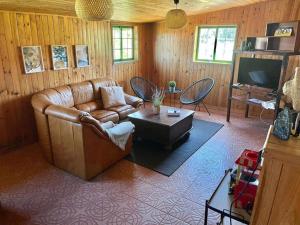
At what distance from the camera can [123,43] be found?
232 inches

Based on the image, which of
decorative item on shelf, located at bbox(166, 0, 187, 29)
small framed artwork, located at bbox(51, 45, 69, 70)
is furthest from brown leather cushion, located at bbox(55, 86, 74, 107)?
decorative item on shelf, located at bbox(166, 0, 187, 29)

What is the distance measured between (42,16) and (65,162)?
2.46 metres

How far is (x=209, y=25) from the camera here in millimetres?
5547

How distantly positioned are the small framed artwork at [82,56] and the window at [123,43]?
98cm

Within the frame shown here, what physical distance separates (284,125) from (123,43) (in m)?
5.13

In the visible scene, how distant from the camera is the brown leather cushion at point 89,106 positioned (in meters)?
4.28

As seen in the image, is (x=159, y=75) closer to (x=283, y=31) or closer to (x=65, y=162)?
(x=283, y=31)

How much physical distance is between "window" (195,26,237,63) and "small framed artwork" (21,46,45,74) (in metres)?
3.76

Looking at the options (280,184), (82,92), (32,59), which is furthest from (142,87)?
(280,184)

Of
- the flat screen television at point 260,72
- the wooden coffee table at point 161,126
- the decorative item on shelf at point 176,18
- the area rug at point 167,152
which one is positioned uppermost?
the decorative item on shelf at point 176,18

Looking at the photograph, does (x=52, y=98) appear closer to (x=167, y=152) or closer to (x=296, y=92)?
(x=167, y=152)

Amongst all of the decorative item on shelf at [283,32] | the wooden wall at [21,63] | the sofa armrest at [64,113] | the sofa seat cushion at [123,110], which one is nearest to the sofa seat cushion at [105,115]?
the sofa seat cushion at [123,110]

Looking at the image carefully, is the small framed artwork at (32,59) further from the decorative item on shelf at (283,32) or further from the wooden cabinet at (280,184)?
the decorative item on shelf at (283,32)

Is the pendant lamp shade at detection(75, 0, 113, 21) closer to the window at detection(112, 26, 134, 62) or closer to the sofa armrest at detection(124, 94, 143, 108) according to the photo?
the sofa armrest at detection(124, 94, 143, 108)
